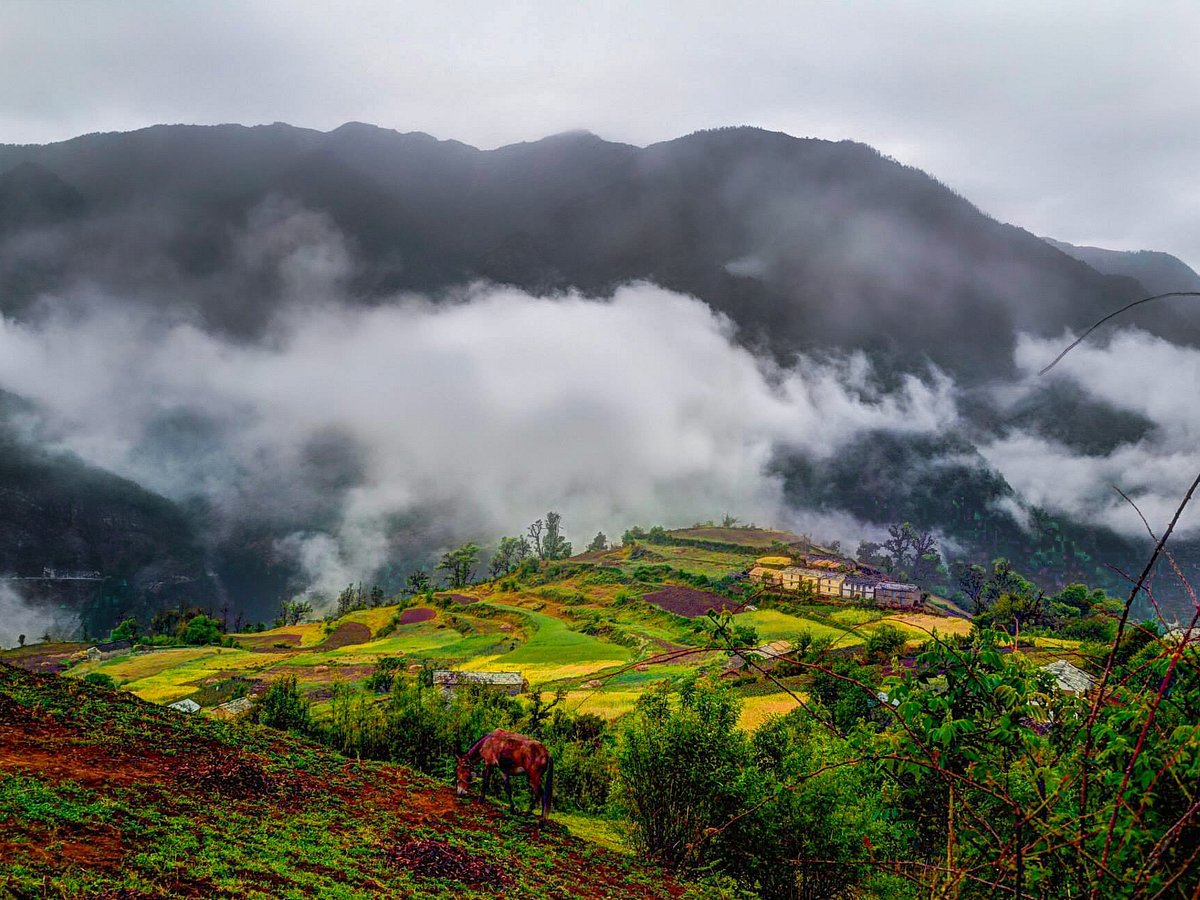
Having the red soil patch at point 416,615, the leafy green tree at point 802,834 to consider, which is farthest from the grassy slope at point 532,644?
the leafy green tree at point 802,834

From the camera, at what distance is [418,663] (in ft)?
220

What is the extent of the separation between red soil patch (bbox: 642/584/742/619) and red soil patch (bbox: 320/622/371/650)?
41.3 metres

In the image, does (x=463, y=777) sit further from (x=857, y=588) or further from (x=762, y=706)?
(x=857, y=588)

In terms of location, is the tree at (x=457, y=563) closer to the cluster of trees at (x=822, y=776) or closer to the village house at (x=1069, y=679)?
the village house at (x=1069, y=679)

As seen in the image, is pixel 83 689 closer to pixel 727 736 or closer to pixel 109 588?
pixel 727 736

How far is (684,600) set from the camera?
92875mm

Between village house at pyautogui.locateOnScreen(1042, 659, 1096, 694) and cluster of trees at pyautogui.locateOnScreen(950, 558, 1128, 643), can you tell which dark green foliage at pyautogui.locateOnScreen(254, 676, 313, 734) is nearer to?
village house at pyautogui.locateOnScreen(1042, 659, 1096, 694)

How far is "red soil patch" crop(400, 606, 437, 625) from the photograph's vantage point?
96.4 m

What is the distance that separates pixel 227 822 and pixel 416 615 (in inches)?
3759

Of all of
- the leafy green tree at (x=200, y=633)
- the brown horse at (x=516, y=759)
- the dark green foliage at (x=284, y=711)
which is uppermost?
the brown horse at (x=516, y=759)

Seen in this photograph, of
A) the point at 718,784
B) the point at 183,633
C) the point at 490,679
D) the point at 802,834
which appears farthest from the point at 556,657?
the point at 183,633

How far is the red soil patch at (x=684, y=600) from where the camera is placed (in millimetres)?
85500

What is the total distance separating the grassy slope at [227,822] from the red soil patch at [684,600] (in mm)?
71661

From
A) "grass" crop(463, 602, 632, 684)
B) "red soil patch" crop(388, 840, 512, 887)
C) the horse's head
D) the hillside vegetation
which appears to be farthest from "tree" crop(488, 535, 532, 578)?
"red soil patch" crop(388, 840, 512, 887)
